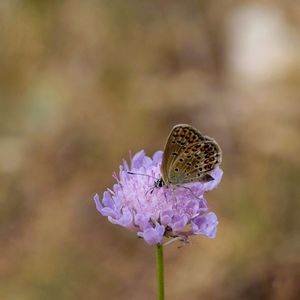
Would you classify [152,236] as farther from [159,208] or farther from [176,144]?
[176,144]

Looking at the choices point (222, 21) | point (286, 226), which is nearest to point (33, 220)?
point (286, 226)

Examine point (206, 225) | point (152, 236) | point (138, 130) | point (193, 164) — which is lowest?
point (152, 236)

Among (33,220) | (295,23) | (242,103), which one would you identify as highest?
(295,23)

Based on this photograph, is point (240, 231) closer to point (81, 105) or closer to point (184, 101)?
point (184, 101)

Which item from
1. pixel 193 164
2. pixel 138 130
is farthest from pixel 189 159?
pixel 138 130

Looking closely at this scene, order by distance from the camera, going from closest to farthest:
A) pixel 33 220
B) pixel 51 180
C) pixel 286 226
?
1. pixel 286 226
2. pixel 33 220
3. pixel 51 180

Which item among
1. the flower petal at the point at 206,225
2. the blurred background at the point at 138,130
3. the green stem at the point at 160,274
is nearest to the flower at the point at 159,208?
the flower petal at the point at 206,225
